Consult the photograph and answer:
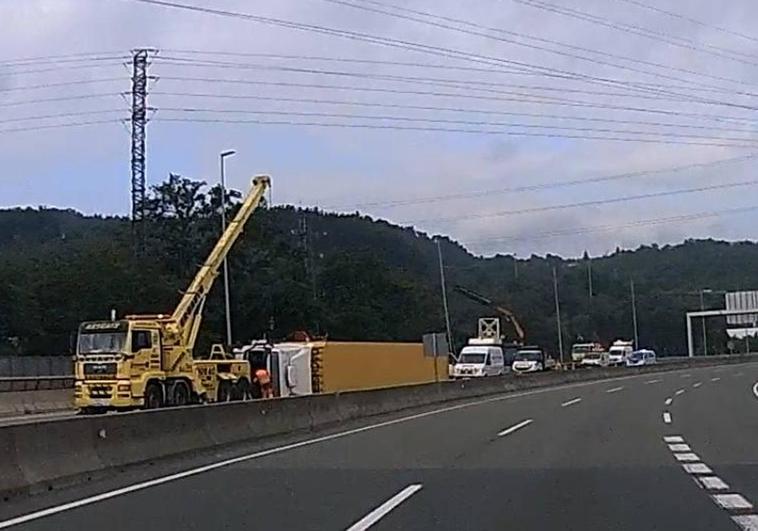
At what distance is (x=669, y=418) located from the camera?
1187 inches

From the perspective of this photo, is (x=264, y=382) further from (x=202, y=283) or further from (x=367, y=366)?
(x=367, y=366)

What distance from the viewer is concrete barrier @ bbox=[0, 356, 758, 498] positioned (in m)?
15.6

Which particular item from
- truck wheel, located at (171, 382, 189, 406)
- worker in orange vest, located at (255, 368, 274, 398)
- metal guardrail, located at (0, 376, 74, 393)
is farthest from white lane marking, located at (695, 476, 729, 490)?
metal guardrail, located at (0, 376, 74, 393)

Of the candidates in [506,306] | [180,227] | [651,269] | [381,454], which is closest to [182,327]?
[381,454]

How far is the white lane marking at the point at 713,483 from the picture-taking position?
1489 cm

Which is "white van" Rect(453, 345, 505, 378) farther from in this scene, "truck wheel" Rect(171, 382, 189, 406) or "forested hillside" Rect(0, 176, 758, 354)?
"truck wheel" Rect(171, 382, 189, 406)

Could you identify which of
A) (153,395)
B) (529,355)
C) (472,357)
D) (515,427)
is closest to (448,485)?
(515,427)

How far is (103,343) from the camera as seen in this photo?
38.0 meters

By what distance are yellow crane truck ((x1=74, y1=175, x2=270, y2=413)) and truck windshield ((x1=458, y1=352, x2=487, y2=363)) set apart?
32.9 metres

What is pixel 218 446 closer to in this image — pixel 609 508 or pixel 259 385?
pixel 609 508

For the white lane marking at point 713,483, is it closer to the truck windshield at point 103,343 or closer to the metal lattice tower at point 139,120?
the truck windshield at point 103,343

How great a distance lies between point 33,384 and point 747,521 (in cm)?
4021

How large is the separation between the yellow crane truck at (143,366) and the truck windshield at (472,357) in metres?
32.9

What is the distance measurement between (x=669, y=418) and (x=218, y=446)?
12300mm
